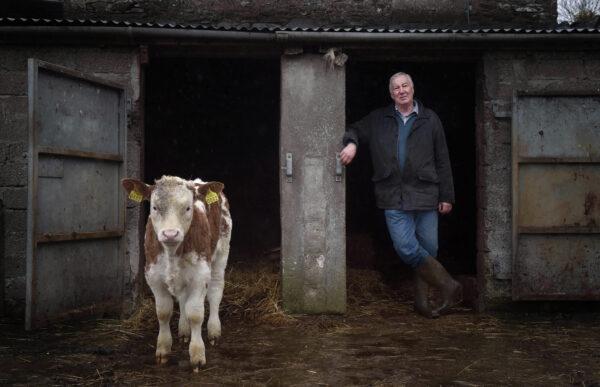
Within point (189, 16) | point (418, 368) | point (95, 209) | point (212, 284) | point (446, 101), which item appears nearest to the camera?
point (418, 368)

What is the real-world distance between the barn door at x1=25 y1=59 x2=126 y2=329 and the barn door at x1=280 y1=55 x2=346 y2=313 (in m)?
1.82

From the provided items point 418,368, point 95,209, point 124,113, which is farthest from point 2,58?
point 418,368

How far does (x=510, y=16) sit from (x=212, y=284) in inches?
229

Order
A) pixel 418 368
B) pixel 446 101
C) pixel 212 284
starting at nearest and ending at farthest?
1. pixel 418 368
2. pixel 212 284
3. pixel 446 101

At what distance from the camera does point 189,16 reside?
8.22m

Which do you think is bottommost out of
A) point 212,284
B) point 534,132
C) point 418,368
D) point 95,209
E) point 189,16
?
point 418,368

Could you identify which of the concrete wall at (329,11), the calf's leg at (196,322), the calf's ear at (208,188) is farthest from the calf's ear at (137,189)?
the concrete wall at (329,11)

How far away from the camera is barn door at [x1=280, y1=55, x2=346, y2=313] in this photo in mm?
6359

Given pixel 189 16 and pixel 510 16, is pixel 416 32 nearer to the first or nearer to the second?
pixel 510 16

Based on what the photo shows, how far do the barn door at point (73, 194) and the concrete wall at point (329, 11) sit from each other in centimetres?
233

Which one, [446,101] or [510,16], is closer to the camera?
[510,16]

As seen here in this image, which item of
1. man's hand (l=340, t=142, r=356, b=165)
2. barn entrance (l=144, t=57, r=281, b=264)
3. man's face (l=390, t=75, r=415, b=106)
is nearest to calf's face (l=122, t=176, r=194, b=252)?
man's hand (l=340, t=142, r=356, b=165)

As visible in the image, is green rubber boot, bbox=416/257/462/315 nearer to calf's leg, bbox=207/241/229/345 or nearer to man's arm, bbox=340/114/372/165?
man's arm, bbox=340/114/372/165

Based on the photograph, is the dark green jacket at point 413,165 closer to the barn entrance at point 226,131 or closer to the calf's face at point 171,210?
the calf's face at point 171,210
